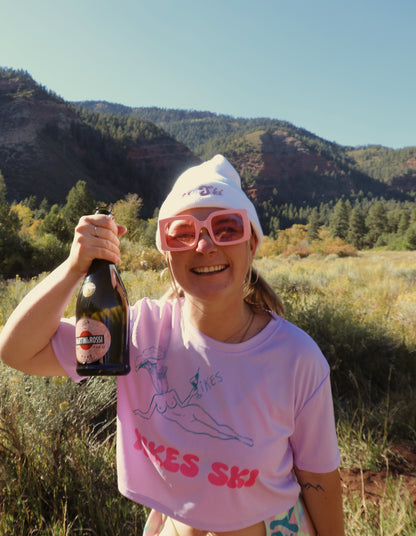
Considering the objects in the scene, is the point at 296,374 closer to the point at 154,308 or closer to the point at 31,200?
the point at 154,308

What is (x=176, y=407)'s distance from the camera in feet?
4.18

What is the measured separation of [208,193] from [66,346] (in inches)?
29.1

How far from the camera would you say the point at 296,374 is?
1.27 metres

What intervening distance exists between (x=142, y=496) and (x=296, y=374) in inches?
27.9

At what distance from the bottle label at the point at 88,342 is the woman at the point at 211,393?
0.08 m

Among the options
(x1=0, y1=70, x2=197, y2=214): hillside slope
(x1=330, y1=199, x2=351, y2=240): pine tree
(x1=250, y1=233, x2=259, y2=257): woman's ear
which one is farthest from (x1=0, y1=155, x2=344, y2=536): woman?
(x1=0, y1=70, x2=197, y2=214): hillside slope

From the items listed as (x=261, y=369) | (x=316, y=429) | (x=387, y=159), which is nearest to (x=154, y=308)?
(x=261, y=369)

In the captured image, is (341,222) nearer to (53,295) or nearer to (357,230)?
(357,230)

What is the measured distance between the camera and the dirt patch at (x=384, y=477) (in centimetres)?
248

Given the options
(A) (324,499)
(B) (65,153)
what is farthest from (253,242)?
(B) (65,153)

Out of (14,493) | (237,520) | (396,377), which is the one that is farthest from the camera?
(396,377)

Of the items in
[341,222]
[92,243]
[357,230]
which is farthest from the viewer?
[341,222]

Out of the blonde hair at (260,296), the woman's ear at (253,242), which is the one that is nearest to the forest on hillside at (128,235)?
the blonde hair at (260,296)

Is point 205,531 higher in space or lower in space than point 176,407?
lower
